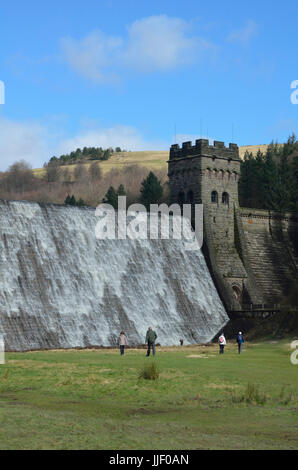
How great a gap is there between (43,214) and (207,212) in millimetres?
17036

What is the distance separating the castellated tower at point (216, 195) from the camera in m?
62.6

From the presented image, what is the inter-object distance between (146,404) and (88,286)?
2810 centimetres

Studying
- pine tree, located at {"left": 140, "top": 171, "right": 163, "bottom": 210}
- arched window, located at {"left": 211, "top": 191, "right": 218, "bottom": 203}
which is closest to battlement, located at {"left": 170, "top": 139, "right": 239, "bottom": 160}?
arched window, located at {"left": 211, "top": 191, "right": 218, "bottom": 203}

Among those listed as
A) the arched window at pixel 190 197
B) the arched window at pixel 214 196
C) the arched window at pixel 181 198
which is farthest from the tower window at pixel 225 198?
the arched window at pixel 181 198

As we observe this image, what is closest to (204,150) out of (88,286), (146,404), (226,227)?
(226,227)

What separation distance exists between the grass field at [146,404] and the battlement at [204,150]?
33.4m

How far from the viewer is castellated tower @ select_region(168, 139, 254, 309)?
2466 inches

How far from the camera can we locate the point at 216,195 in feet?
214

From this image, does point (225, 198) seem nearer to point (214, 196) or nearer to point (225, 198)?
point (225, 198)

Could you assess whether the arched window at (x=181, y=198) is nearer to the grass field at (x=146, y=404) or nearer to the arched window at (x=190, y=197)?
the arched window at (x=190, y=197)

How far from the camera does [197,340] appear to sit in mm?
53125

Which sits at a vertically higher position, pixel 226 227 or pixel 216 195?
pixel 216 195

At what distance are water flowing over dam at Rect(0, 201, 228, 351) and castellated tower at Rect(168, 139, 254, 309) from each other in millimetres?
3003
